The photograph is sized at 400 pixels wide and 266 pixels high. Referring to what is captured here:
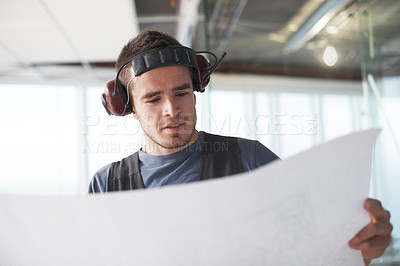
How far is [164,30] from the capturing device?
4957 mm

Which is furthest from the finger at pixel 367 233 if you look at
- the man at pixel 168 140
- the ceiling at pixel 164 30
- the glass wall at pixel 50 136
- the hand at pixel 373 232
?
the glass wall at pixel 50 136

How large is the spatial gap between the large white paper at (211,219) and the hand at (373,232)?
24 millimetres

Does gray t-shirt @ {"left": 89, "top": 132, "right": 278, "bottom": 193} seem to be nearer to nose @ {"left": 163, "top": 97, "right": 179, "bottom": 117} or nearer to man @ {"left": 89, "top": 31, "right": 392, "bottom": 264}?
man @ {"left": 89, "top": 31, "right": 392, "bottom": 264}

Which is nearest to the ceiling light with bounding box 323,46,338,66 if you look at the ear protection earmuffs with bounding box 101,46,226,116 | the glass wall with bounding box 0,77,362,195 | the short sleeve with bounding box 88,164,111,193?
the glass wall with bounding box 0,77,362,195

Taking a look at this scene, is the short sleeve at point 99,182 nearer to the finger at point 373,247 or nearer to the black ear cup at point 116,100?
the black ear cup at point 116,100

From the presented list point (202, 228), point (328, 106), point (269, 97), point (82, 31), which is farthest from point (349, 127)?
point (202, 228)

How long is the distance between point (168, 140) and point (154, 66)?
0.22m

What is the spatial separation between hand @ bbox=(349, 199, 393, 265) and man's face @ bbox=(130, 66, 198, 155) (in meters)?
0.64

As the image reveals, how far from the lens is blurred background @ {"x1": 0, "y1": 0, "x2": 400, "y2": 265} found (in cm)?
246

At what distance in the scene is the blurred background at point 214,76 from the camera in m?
2.46

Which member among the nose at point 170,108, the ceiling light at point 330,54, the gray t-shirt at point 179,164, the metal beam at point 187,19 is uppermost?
the ceiling light at point 330,54

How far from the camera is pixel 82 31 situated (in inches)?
176

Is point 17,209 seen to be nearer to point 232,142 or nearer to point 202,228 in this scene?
point 202,228

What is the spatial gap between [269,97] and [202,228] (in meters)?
8.93
